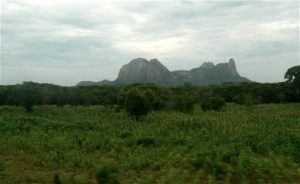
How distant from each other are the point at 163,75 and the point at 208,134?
127 metres

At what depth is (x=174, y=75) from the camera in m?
147

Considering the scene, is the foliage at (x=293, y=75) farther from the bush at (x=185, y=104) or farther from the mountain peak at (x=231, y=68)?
the mountain peak at (x=231, y=68)

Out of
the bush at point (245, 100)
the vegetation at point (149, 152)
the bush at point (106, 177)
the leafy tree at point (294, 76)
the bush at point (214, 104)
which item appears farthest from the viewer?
the leafy tree at point (294, 76)

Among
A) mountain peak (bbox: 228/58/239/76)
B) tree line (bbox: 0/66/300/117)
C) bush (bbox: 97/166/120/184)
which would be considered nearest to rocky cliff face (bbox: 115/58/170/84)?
mountain peak (bbox: 228/58/239/76)

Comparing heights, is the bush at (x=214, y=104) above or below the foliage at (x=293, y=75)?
below

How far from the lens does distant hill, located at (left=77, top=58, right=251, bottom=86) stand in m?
142

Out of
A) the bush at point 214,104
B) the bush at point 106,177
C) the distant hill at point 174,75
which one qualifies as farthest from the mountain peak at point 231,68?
the bush at point 106,177

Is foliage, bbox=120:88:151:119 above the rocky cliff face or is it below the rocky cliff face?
below

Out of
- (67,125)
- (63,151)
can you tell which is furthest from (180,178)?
(67,125)

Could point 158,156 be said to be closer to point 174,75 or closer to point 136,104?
point 136,104

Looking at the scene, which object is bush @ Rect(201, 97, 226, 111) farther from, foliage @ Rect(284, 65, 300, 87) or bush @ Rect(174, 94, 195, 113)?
foliage @ Rect(284, 65, 300, 87)

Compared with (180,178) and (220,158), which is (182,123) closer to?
(220,158)

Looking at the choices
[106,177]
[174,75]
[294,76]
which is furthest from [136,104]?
[174,75]

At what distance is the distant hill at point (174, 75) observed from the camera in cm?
14225
